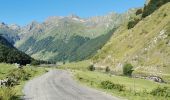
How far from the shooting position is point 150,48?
16288 centimetres

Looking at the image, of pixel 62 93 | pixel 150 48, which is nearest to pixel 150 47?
pixel 150 48

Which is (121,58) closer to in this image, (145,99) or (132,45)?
(132,45)

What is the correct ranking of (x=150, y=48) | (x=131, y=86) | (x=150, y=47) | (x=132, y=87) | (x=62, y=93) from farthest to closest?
(x=150, y=47) < (x=150, y=48) < (x=131, y=86) < (x=132, y=87) < (x=62, y=93)

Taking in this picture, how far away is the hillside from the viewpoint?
479ft

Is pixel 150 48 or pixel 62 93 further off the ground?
pixel 150 48

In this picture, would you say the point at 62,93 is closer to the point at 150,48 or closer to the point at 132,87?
the point at 132,87

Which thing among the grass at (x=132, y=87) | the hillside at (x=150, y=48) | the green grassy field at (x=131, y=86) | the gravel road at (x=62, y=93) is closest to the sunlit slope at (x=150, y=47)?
the hillside at (x=150, y=48)

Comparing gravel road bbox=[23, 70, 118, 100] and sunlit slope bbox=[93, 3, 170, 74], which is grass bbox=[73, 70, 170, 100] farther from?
sunlit slope bbox=[93, 3, 170, 74]

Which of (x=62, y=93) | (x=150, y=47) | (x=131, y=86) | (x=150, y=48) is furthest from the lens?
(x=150, y=47)

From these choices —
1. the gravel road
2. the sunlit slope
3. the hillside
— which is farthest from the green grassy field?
the sunlit slope

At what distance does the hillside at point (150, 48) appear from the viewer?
14600cm

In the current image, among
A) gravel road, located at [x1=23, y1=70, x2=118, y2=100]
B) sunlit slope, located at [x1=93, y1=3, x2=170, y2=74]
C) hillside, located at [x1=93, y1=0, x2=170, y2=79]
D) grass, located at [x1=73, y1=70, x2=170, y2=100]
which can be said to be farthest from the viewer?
sunlit slope, located at [x1=93, y1=3, x2=170, y2=74]

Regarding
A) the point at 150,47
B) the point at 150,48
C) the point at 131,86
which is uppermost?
the point at 150,47

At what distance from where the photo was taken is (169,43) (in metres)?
153
